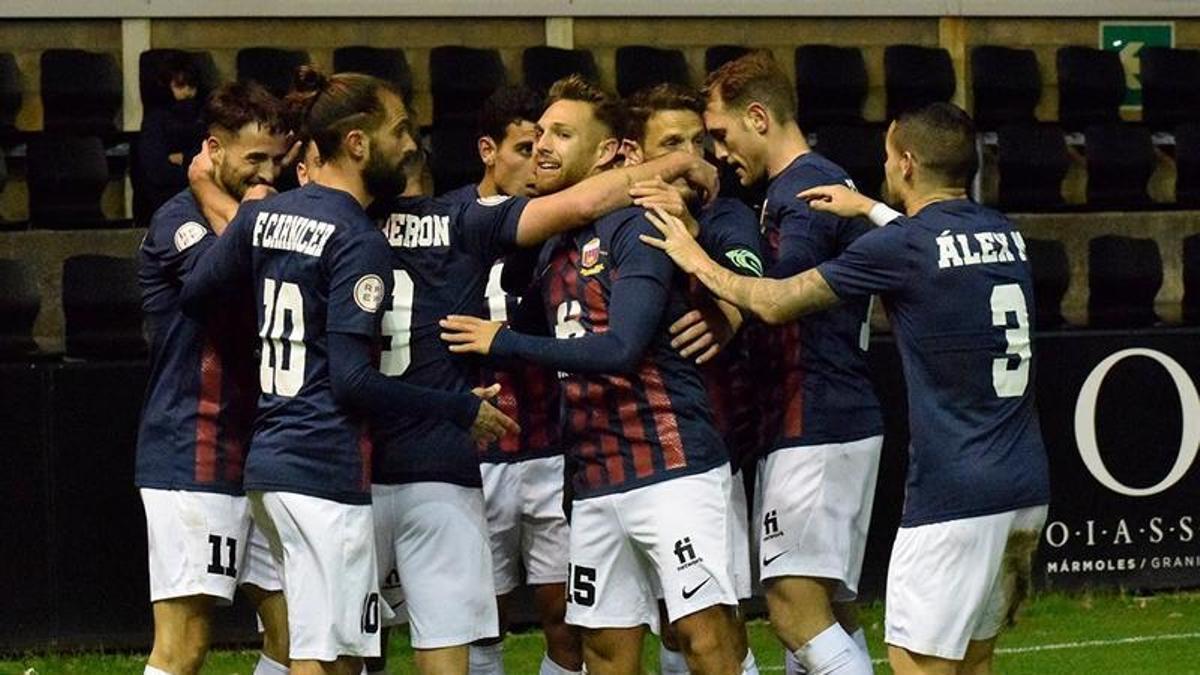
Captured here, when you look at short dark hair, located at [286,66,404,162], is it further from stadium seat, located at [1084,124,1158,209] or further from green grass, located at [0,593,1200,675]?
stadium seat, located at [1084,124,1158,209]

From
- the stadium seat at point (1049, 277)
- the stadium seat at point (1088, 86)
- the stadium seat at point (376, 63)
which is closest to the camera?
the stadium seat at point (1049, 277)

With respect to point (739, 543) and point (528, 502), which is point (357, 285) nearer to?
point (739, 543)

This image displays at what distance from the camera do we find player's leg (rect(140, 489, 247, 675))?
7000 millimetres

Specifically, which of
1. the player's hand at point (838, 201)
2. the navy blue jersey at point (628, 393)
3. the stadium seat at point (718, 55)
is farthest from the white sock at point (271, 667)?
the stadium seat at point (718, 55)

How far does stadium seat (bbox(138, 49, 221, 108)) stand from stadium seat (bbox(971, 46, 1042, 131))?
4.45 meters

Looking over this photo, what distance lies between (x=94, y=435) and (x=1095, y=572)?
4.67m

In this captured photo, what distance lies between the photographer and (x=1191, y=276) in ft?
40.8

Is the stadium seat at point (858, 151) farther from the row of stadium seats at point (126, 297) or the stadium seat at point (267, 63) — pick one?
the stadium seat at point (267, 63)

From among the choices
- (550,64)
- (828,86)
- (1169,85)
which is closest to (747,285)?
(550,64)

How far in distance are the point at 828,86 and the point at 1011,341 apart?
7.43 m

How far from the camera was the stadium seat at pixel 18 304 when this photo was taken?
10789 mm

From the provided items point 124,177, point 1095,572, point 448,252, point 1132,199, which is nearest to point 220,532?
point 448,252

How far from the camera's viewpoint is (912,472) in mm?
6566

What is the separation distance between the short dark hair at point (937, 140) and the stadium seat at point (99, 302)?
16.1 feet
